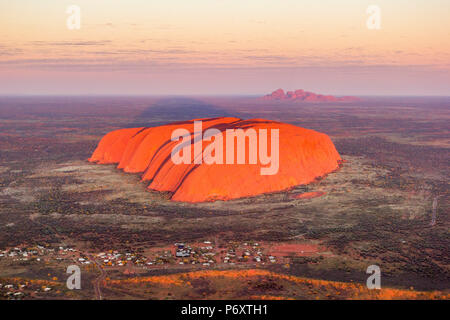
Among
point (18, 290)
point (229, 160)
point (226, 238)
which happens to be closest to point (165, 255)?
point (226, 238)

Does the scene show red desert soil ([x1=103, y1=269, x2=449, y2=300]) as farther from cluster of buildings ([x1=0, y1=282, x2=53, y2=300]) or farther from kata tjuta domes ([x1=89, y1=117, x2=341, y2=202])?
kata tjuta domes ([x1=89, y1=117, x2=341, y2=202])

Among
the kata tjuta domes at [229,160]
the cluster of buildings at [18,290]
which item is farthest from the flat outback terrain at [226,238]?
the kata tjuta domes at [229,160]

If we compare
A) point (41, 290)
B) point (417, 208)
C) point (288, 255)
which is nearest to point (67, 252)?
point (41, 290)

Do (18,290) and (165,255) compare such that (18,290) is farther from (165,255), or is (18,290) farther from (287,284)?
(287,284)

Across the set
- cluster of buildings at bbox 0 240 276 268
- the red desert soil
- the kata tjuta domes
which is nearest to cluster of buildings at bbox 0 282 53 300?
the red desert soil

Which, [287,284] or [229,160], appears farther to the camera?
[229,160]

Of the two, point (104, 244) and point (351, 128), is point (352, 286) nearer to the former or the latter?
point (104, 244)

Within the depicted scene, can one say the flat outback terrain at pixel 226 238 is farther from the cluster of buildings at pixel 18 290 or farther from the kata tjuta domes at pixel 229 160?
the kata tjuta domes at pixel 229 160
